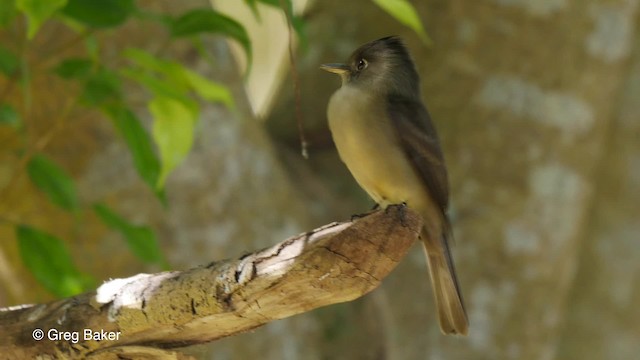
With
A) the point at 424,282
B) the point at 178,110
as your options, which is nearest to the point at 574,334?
the point at 424,282

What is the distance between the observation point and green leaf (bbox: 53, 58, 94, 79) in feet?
9.52

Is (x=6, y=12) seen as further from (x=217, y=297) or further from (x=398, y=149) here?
(x=398, y=149)

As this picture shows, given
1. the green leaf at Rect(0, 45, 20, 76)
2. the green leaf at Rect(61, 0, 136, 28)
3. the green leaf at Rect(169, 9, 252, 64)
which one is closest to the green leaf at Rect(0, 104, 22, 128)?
the green leaf at Rect(0, 45, 20, 76)

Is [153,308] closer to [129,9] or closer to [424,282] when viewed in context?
[129,9]

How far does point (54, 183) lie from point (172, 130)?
1.27ft

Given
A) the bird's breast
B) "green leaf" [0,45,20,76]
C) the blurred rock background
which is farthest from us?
the blurred rock background

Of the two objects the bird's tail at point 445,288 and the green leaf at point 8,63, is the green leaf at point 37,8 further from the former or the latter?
the bird's tail at point 445,288

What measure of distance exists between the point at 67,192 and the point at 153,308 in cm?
84

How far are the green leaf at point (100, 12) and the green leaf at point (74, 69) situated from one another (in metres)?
0.34

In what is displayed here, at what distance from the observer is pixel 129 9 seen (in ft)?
8.47

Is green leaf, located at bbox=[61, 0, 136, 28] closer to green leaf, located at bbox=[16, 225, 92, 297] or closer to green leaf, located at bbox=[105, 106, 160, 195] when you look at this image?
green leaf, located at bbox=[105, 106, 160, 195]

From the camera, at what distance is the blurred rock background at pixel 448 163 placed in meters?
3.80

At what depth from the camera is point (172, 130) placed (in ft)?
9.20

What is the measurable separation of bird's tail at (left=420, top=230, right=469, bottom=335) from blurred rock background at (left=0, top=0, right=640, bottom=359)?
3.13 feet
